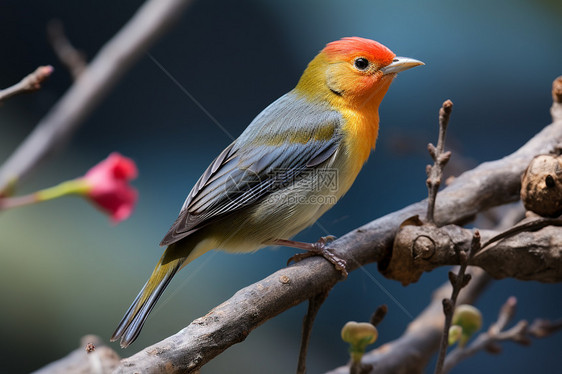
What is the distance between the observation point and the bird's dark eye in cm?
152

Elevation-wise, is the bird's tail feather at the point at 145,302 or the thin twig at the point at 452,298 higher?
the bird's tail feather at the point at 145,302

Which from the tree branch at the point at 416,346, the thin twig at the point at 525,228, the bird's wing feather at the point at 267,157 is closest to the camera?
the thin twig at the point at 525,228

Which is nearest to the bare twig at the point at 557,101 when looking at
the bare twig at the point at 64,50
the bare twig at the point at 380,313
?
the bare twig at the point at 380,313

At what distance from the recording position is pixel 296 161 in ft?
5.05

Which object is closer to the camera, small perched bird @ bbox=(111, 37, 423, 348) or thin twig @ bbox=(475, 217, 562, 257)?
thin twig @ bbox=(475, 217, 562, 257)

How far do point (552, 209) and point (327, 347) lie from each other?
96 cm

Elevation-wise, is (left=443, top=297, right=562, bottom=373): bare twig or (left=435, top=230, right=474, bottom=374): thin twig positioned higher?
(left=435, top=230, right=474, bottom=374): thin twig

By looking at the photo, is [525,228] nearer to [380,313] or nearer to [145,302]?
[380,313]

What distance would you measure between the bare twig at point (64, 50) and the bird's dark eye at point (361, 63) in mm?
738

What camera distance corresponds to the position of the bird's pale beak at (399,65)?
4.76 ft

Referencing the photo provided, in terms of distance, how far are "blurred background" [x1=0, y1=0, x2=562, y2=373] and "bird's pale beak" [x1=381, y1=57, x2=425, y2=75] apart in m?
0.21

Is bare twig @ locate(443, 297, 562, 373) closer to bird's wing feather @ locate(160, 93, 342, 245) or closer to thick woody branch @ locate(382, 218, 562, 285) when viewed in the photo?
thick woody branch @ locate(382, 218, 562, 285)

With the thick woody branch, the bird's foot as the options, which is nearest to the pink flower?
the bird's foot

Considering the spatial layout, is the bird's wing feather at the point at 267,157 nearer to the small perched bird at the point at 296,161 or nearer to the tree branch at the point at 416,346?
the small perched bird at the point at 296,161
